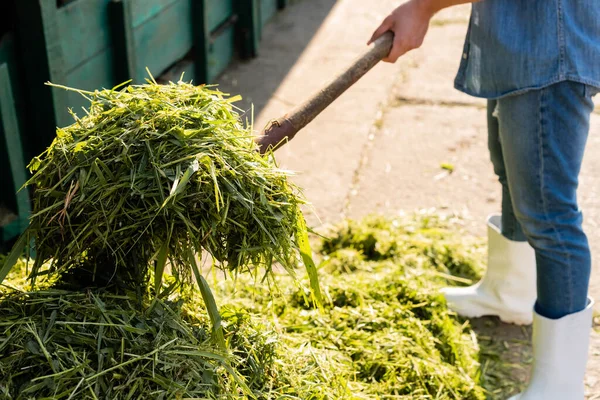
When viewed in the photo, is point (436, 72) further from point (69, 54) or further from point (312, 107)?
point (312, 107)

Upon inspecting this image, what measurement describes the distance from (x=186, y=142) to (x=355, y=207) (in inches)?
79.0

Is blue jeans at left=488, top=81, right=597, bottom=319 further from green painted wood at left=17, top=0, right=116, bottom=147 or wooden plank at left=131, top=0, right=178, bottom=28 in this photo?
wooden plank at left=131, top=0, right=178, bottom=28

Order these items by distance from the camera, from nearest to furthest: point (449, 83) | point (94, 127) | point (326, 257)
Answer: point (94, 127), point (326, 257), point (449, 83)

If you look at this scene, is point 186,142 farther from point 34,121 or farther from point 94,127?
point 34,121

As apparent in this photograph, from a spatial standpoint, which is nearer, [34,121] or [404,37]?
[404,37]

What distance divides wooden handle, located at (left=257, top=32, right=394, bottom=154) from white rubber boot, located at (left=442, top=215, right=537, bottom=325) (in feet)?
3.26

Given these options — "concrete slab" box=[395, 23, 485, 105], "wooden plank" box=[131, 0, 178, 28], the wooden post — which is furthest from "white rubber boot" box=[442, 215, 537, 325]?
Answer: "concrete slab" box=[395, 23, 485, 105]

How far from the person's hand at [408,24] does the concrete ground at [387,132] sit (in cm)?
90

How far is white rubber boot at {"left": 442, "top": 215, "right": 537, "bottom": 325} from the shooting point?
310cm

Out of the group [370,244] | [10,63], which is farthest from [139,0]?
[370,244]

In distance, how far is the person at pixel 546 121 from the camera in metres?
2.31

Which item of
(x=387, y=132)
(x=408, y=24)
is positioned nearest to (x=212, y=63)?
(x=387, y=132)

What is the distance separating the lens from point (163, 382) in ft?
6.37

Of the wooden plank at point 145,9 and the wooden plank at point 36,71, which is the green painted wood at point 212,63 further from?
the wooden plank at point 36,71
